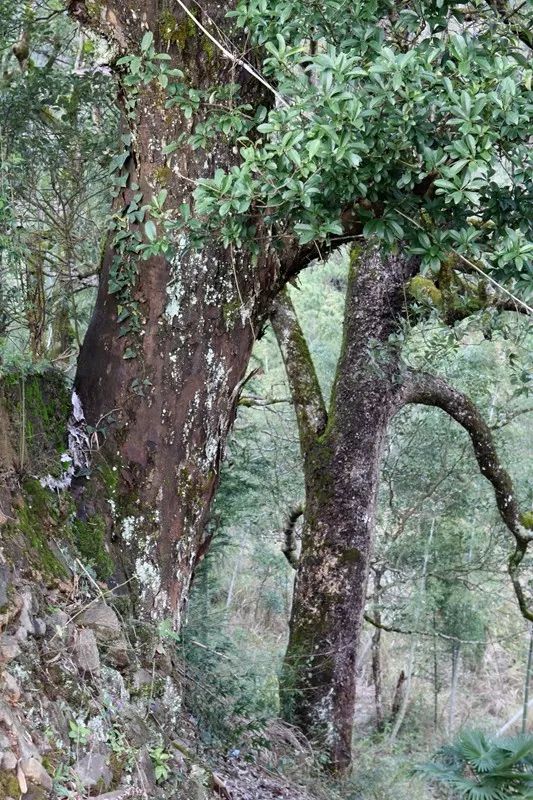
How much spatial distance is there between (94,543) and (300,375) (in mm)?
4251

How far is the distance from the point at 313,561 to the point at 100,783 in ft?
13.1

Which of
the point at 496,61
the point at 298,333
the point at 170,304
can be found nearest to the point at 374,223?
the point at 496,61

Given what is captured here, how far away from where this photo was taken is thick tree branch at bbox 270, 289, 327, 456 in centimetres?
708

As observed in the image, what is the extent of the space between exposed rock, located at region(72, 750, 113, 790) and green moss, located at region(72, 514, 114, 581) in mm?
816

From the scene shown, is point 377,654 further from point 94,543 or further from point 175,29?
point 175,29

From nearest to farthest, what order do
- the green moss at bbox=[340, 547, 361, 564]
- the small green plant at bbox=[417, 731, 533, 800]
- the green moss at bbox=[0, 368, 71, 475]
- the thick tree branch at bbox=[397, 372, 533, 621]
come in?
the green moss at bbox=[0, 368, 71, 475]
the small green plant at bbox=[417, 731, 533, 800]
the green moss at bbox=[340, 547, 361, 564]
the thick tree branch at bbox=[397, 372, 533, 621]

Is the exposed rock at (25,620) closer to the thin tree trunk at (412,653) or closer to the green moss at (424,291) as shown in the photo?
the green moss at (424,291)

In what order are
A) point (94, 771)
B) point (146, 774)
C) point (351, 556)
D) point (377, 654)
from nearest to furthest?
point (94, 771) → point (146, 774) → point (351, 556) → point (377, 654)

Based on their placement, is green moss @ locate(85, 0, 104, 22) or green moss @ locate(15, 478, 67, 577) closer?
green moss @ locate(15, 478, 67, 577)

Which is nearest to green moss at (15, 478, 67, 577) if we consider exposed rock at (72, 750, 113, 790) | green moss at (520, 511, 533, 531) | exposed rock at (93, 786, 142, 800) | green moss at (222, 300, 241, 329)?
exposed rock at (72, 750, 113, 790)

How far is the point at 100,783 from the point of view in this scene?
2.78 meters

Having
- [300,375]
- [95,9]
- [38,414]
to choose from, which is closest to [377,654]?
[300,375]

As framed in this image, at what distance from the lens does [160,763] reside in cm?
311

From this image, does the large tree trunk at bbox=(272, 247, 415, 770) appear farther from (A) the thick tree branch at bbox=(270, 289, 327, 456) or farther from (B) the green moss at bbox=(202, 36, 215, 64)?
(B) the green moss at bbox=(202, 36, 215, 64)
